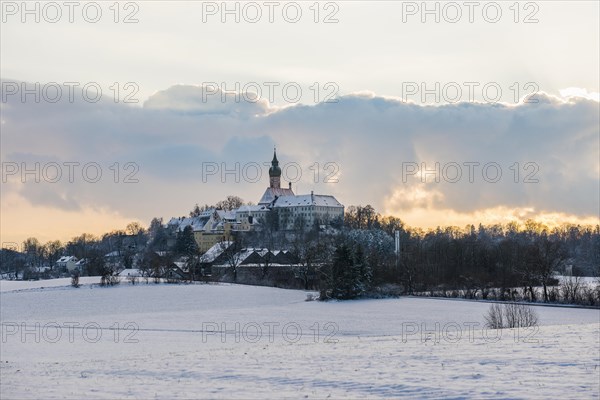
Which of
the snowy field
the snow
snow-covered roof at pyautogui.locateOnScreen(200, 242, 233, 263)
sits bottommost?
the snowy field

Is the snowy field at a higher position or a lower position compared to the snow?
lower

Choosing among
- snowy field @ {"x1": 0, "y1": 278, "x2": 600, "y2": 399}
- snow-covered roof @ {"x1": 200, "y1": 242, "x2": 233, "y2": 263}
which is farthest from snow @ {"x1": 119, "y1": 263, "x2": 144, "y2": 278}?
snowy field @ {"x1": 0, "y1": 278, "x2": 600, "y2": 399}

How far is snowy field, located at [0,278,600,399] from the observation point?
65.1 ft

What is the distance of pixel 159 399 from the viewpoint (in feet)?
62.8

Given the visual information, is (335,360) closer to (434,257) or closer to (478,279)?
(478,279)

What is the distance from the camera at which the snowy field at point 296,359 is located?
19.8 meters

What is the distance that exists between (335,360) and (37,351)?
60.0ft

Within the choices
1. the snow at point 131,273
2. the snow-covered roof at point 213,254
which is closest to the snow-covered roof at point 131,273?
the snow at point 131,273

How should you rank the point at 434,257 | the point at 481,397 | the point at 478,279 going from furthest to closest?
the point at 434,257
the point at 478,279
the point at 481,397

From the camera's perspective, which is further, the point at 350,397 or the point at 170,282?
the point at 170,282

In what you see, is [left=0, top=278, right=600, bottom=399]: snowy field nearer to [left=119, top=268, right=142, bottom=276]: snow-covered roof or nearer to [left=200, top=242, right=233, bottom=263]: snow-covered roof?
[left=119, top=268, right=142, bottom=276]: snow-covered roof

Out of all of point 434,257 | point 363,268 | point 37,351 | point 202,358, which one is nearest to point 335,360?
point 202,358

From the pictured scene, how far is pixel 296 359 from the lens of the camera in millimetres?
26016

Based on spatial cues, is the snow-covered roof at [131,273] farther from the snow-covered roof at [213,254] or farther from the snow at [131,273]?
the snow-covered roof at [213,254]
